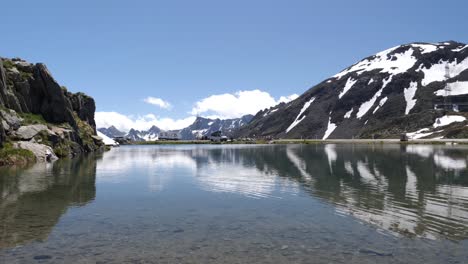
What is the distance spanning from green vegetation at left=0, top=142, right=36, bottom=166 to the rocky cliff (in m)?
1.92

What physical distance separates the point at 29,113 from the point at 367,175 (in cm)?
8336

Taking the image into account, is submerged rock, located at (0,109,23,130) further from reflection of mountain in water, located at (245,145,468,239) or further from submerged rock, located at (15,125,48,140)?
reflection of mountain in water, located at (245,145,468,239)

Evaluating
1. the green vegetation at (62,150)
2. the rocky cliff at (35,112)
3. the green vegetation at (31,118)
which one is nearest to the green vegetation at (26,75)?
the rocky cliff at (35,112)

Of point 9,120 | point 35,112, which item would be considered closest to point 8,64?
point 35,112

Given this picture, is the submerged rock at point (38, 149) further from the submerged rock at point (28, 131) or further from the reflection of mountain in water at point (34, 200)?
the reflection of mountain in water at point (34, 200)

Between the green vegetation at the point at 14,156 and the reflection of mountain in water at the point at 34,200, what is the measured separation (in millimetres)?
12176

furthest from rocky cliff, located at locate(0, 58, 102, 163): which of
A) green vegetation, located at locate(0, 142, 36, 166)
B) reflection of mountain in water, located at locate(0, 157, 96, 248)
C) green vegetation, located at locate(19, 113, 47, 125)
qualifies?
reflection of mountain in water, located at locate(0, 157, 96, 248)

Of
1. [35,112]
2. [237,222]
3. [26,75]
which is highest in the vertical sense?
[26,75]

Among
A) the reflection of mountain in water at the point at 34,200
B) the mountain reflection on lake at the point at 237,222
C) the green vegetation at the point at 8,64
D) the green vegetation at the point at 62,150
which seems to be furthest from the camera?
the green vegetation at the point at 8,64

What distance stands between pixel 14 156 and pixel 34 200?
1576 inches

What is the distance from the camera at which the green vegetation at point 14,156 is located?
63.1 metres

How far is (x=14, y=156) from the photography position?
214 ft

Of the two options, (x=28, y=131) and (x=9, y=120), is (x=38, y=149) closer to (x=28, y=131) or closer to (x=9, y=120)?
(x=28, y=131)

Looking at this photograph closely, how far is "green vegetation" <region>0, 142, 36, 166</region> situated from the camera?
207 ft
